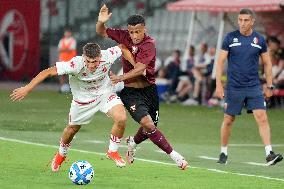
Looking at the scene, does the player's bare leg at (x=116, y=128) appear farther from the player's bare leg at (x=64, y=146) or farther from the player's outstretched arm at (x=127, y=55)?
the player's outstretched arm at (x=127, y=55)

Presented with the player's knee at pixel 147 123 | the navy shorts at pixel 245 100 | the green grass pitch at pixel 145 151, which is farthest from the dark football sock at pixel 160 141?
the navy shorts at pixel 245 100

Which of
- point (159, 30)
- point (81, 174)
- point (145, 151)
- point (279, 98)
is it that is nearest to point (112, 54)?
point (81, 174)

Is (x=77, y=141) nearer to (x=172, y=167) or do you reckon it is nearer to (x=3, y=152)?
(x=3, y=152)

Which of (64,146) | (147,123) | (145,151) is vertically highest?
(147,123)

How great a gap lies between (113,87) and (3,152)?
107 inches

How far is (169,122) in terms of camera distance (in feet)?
88.2

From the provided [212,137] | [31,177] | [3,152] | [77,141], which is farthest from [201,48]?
[31,177]

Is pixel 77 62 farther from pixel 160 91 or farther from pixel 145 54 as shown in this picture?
pixel 160 91

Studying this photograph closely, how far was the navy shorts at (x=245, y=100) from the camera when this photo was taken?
18438 mm

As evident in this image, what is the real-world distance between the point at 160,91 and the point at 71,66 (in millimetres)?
18362

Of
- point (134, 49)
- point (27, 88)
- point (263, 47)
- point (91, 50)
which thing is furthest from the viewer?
point (263, 47)

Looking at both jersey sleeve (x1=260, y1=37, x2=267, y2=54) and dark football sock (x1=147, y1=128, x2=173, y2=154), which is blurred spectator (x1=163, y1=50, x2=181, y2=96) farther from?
dark football sock (x1=147, y1=128, x2=173, y2=154)

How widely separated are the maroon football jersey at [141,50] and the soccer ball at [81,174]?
257 cm

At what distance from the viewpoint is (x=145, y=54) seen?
55.9 feet
